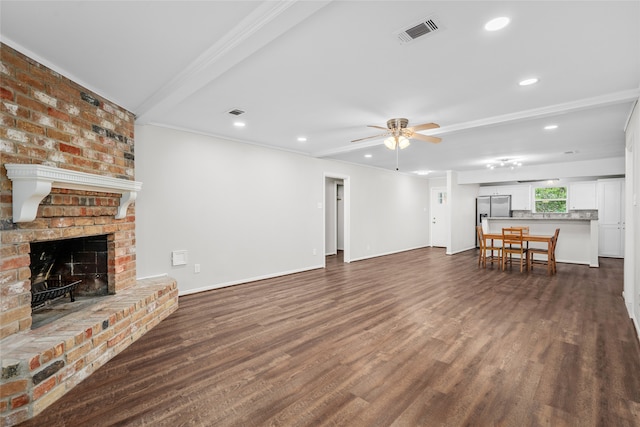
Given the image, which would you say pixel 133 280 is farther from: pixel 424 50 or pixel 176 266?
pixel 424 50

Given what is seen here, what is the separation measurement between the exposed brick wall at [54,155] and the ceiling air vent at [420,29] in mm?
2640

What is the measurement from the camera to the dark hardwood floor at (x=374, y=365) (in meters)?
1.75

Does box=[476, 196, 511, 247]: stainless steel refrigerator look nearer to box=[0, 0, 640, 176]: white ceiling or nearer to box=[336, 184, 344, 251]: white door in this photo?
box=[336, 184, 344, 251]: white door

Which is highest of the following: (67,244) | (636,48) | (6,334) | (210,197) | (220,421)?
(636,48)

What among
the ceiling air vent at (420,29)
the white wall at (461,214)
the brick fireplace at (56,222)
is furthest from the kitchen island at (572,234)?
the brick fireplace at (56,222)

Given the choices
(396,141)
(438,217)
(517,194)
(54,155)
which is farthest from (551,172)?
(54,155)

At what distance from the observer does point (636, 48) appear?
209cm

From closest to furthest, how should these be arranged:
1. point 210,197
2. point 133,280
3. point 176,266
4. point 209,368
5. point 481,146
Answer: point 209,368 → point 133,280 → point 176,266 → point 210,197 → point 481,146

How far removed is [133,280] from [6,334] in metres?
1.42

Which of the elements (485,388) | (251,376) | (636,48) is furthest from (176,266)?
(636,48)

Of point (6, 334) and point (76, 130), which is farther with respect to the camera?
point (76, 130)

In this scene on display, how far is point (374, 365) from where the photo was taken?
2285 millimetres

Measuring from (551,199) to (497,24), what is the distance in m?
8.90

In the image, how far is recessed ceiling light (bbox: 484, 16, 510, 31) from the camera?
1773 mm
